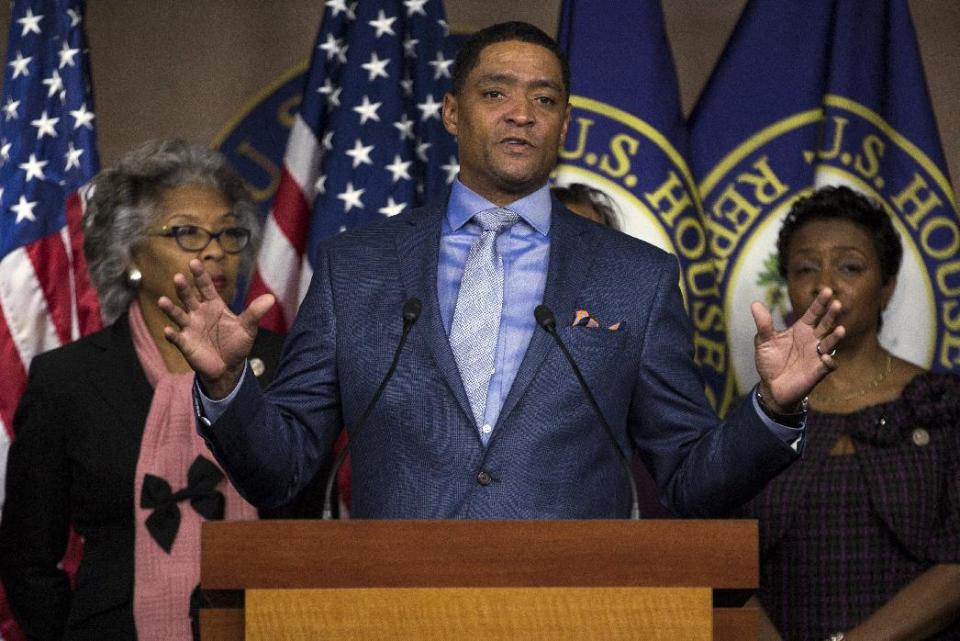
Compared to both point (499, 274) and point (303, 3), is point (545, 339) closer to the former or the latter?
point (499, 274)

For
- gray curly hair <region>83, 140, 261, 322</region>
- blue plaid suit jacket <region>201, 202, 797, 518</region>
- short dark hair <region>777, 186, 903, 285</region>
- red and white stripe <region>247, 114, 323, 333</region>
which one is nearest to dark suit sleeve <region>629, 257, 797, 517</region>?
blue plaid suit jacket <region>201, 202, 797, 518</region>

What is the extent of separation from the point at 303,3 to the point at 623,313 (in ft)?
8.50

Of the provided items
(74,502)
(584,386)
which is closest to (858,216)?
(584,386)

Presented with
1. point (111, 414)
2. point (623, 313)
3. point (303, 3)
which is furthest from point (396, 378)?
point (303, 3)

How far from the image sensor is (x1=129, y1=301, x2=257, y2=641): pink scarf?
3.23 metres

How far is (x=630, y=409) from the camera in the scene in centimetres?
244

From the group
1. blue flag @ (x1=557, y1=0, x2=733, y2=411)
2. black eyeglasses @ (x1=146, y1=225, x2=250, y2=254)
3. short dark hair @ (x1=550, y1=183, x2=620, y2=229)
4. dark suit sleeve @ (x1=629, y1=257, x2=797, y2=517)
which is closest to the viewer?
dark suit sleeve @ (x1=629, y1=257, x2=797, y2=517)

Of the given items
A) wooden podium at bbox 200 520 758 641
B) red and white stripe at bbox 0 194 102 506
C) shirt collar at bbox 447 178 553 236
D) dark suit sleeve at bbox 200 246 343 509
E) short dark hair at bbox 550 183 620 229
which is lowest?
red and white stripe at bbox 0 194 102 506

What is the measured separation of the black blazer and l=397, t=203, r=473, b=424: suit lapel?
1.05 meters

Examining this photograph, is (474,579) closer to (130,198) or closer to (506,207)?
(506,207)

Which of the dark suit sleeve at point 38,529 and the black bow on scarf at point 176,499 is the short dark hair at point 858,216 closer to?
the black bow on scarf at point 176,499

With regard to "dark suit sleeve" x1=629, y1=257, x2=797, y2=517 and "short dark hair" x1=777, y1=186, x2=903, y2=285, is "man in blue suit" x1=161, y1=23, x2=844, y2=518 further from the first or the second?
"short dark hair" x1=777, y1=186, x2=903, y2=285

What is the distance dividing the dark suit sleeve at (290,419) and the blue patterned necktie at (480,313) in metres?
0.22

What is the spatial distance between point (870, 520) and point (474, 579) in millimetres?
1814
